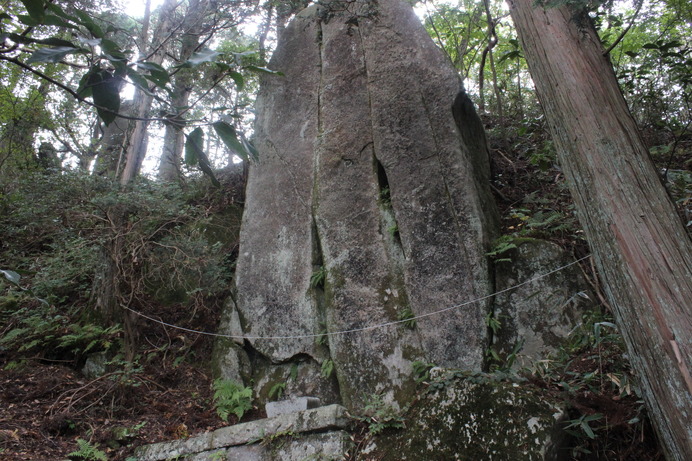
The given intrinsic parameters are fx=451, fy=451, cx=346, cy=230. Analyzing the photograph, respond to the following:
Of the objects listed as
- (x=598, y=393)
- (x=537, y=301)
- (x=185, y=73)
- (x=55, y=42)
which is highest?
(x=185, y=73)

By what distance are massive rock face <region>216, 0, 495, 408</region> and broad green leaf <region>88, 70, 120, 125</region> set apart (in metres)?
3.86

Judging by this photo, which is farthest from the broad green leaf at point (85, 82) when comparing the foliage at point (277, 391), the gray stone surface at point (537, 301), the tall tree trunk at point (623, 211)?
the foliage at point (277, 391)

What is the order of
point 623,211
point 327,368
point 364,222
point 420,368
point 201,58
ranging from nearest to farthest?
point 201,58 < point 623,211 < point 420,368 < point 327,368 < point 364,222

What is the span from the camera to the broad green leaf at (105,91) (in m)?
1.23

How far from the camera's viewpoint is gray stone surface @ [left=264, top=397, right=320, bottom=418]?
17.2 feet

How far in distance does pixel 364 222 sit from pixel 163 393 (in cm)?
341

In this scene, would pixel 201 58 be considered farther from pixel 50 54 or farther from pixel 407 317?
pixel 407 317

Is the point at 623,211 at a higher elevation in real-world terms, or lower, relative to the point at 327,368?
higher

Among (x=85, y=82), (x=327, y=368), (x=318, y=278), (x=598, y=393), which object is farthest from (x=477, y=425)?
(x=85, y=82)

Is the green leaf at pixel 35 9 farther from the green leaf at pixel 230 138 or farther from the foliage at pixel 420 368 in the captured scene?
the foliage at pixel 420 368

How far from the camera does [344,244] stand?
20.2ft

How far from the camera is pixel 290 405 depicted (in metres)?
5.32

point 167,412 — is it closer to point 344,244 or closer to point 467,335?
point 344,244

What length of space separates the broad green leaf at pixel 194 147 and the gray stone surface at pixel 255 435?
3601mm
